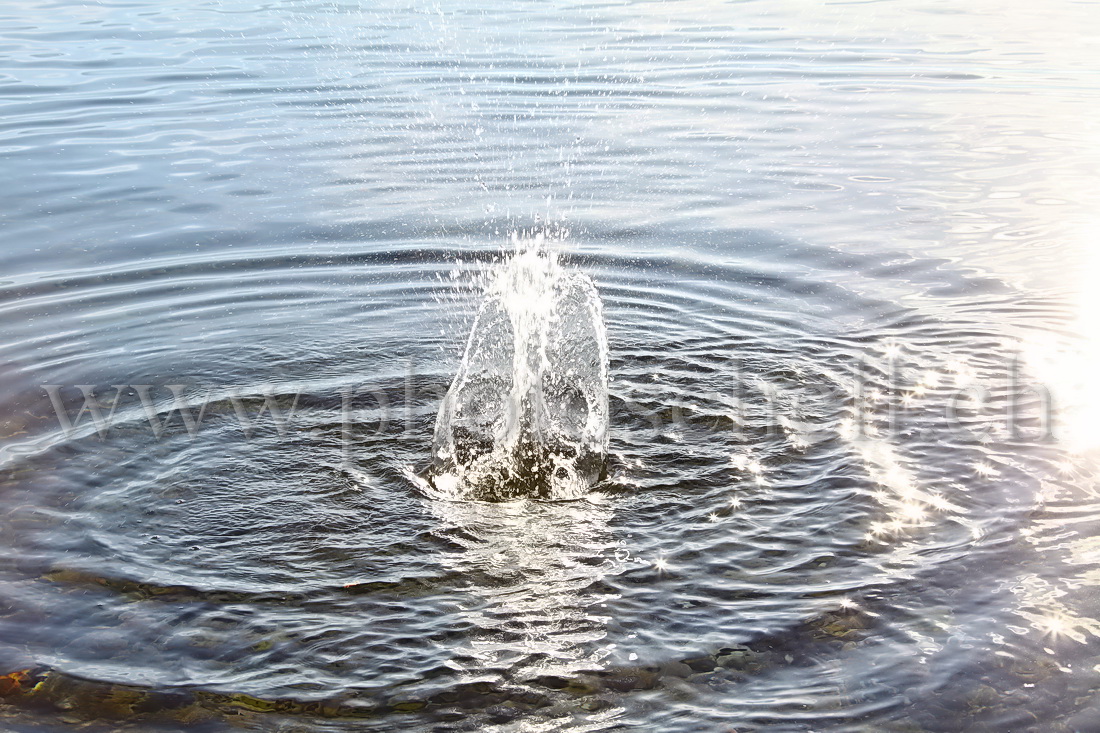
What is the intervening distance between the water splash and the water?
19cm

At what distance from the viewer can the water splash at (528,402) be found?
19.4 feet

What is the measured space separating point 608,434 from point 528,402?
53 centimetres

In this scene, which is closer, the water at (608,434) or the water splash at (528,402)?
the water at (608,434)

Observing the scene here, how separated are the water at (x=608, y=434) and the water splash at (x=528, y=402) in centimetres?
19

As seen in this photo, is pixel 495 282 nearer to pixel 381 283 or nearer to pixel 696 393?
pixel 381 283

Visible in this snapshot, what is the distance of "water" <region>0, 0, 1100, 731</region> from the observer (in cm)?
435

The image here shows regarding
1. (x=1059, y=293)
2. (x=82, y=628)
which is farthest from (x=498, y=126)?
(x=82, y=628)

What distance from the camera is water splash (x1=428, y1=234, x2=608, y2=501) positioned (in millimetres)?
5910

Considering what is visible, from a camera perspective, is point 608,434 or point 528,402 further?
point 528,402

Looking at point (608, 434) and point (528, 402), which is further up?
point (528, 402)

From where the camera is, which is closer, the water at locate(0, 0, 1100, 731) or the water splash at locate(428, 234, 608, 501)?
the water at locate(0, 0, 1100, 731)

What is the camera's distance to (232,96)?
16.0 m

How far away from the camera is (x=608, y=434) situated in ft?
20.7

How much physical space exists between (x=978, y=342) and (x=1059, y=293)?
1.42 m
